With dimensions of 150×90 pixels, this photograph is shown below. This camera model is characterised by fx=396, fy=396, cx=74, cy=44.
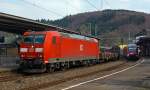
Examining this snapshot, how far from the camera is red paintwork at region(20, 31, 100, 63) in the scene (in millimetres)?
29891

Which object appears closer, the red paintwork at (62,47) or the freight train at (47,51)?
the freight train at (47,51)

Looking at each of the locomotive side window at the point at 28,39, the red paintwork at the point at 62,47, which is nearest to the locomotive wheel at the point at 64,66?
the red paintwork at the point at 62,47

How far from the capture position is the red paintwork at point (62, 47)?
2989cm

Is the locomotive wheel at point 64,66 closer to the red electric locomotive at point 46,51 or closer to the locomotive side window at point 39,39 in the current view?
the red electric locomotive at point 46,51

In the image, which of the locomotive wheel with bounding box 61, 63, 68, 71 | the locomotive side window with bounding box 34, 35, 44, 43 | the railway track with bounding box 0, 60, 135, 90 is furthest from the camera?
the locomotive wheel with bounding box 61, 63, 68, 71

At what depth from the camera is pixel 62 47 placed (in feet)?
107

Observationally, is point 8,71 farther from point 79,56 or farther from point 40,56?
point 79,56

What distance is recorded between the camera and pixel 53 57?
30.8 meters

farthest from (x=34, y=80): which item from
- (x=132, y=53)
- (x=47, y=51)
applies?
(x=132, y=53)

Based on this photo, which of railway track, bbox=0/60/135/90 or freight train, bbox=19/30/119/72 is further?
freight train, bbox=19/30/119/72

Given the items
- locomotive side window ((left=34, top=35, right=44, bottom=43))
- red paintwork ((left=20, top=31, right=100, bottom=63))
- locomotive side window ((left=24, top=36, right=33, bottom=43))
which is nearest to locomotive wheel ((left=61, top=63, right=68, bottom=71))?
red paintwork ((left=20, top=31, right=100, bottom=63))

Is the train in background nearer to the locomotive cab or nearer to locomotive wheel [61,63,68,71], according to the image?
locomotive wheel [61,63,68,71]

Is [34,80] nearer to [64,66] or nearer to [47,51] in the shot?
[47,51]

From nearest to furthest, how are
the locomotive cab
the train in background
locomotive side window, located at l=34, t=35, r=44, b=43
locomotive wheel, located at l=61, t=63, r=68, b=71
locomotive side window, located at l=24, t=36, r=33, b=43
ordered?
1. the locomotive cab
2. locomotive side window, located at l=34, t=35, r=44, b=43
3. locomotive side window, located at l=24, t=36, r=33, b=43
4. locomotive wheel, located at l=61, t=63, r=68, b=71
5. the train in background
